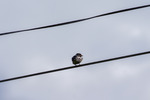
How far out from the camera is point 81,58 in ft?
78.4

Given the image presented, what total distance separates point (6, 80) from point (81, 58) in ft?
49.9

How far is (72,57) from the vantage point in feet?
80.4

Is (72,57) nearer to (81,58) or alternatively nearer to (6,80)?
(81,58)

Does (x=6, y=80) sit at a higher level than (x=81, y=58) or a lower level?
higher

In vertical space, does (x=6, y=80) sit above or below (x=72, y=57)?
above

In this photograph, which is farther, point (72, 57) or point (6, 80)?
point (72, 57)

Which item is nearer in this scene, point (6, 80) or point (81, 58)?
point (6, 80)

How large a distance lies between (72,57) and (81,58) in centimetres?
88

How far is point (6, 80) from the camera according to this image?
348 inches

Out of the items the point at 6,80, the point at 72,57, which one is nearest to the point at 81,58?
the point at 72,57

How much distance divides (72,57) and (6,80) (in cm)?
1575
